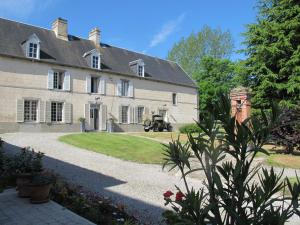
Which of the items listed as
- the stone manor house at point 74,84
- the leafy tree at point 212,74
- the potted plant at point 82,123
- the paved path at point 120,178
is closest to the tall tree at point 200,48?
the leafy tree at point 212,74

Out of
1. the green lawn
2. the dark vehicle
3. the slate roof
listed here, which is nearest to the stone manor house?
the slate roof

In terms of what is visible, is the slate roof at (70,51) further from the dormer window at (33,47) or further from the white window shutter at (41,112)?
the white window shutter at (41,112)

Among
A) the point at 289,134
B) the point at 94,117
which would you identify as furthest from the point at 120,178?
the point at 94,117

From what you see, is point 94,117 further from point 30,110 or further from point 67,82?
point 30,110

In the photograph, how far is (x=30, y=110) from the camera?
77.3 feet

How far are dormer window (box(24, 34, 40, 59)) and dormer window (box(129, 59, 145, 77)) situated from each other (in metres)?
9.91

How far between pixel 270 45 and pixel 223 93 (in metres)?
18.9

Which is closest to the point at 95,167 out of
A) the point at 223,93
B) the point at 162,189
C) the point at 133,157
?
the point at 133,157

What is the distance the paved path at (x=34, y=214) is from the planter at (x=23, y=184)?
11 centimetres

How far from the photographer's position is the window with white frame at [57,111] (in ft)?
81.3

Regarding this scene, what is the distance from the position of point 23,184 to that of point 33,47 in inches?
783

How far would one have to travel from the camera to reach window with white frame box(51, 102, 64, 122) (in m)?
24.8

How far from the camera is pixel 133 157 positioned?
1277 centimetres

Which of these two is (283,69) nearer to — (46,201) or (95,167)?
(95,167)
